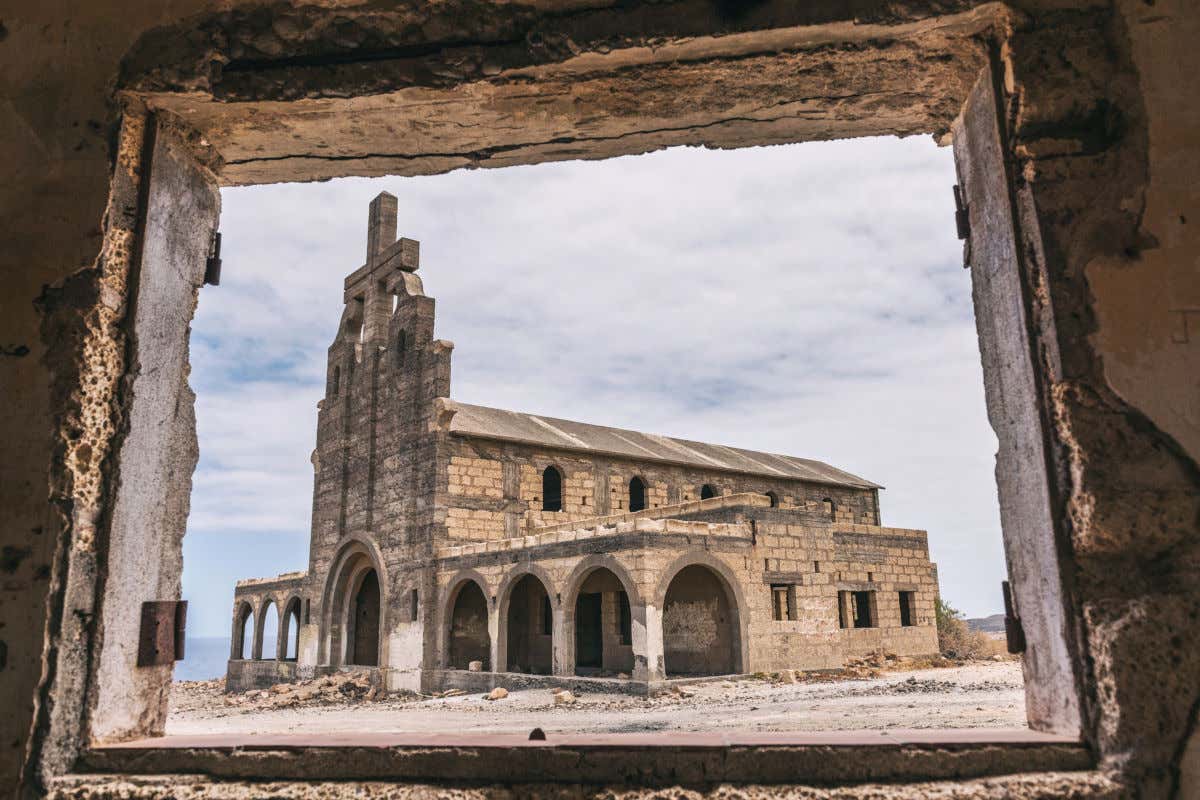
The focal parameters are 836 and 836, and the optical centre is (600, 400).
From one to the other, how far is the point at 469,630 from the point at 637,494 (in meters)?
7.06

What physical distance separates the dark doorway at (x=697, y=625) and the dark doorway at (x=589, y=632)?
123 inches

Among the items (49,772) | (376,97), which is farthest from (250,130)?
(49,772)

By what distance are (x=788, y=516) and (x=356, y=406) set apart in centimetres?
1365

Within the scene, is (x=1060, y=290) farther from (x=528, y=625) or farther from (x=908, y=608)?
(x=908, y=608)

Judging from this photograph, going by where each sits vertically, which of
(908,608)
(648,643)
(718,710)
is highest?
(908,608)

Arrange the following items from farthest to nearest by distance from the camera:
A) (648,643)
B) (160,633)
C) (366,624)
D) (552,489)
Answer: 1. (366,624)
2. (552,489)
3. (648,643)
4. (160,633)

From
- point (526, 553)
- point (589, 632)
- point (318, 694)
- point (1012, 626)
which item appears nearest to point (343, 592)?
point (318, 694)

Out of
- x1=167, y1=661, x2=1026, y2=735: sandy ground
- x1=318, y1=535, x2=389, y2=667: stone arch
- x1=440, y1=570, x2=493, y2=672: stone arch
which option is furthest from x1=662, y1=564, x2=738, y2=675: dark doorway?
x1=318, y1=535, x2=389, y2=667: stone arch

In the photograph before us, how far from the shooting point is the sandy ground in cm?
907

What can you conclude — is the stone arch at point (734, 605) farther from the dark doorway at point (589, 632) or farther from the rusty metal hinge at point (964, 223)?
the rusty metal hinge at point (964, 223)

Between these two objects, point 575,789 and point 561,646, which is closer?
point 575,789

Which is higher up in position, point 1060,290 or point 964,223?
point 964,223

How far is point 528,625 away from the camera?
2153 cm

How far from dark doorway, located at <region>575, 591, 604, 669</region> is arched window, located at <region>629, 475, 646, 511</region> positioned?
5014mm
